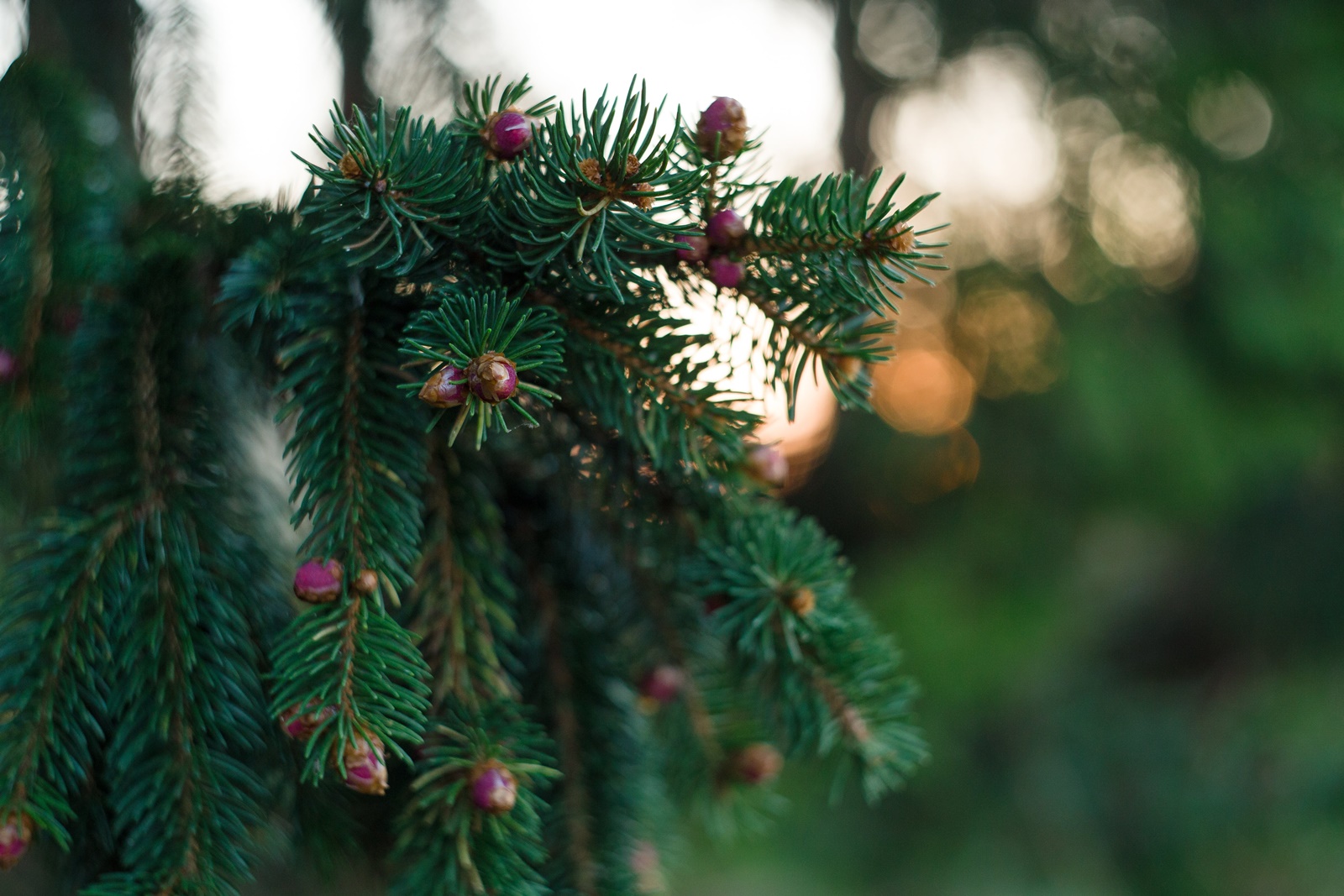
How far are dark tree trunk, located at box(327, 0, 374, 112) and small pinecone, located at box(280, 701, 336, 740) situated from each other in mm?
429

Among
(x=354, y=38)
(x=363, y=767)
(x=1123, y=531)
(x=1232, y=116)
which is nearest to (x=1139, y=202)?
(x=1232, y=116)

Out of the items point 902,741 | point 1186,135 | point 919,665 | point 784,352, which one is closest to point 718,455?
point 784,352

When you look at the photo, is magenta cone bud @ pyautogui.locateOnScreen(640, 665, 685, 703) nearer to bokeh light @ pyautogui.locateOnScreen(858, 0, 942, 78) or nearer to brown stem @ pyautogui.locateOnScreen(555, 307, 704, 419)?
brown stem @ pyautogui.locateOnScreen(555, 307, 704, 419)

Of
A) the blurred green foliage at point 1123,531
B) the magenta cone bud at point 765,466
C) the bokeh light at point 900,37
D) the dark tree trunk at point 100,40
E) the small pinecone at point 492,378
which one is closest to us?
the small pinecone at point 492,378

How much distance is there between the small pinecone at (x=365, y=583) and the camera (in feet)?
0.96

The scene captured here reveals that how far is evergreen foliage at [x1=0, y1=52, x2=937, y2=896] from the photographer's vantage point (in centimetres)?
28

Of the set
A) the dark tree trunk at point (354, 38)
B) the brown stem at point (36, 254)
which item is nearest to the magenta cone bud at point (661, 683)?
the brown stem at point (36, 254)

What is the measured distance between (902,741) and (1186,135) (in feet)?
4.79

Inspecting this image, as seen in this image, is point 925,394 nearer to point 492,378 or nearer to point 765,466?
point 765,466

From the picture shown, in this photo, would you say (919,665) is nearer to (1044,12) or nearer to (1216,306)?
(1216,306)

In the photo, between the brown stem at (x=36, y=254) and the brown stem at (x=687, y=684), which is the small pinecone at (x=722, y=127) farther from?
the brown stem at (x=36, y=254)

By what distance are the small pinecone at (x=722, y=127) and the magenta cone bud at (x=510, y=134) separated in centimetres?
6

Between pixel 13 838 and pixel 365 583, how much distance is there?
0.15m

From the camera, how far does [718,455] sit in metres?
0.35
